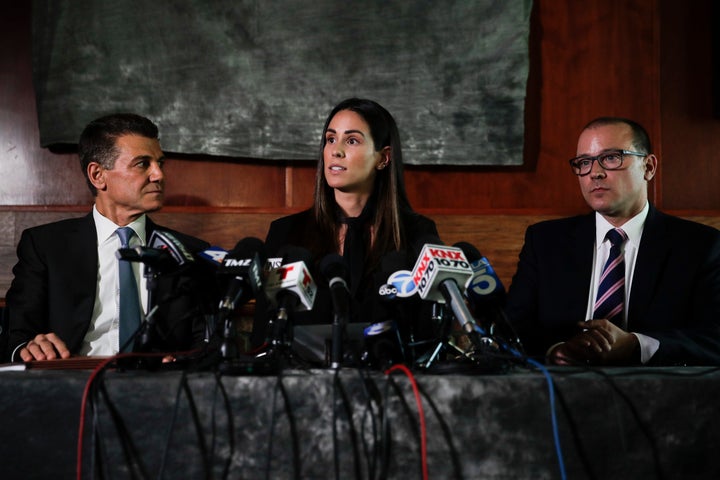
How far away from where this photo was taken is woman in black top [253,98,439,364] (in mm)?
2172

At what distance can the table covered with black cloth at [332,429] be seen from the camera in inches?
42.3

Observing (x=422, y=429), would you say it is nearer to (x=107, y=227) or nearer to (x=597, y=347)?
(x=597, y=347)

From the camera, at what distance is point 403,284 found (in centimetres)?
141

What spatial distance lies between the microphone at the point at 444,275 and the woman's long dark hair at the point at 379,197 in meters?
0.86

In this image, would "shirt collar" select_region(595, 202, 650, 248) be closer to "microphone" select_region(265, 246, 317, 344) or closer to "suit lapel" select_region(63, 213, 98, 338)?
"microphone" select_region(265, 246, 317, 344)

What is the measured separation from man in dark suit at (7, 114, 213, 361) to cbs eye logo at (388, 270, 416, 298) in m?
0.77

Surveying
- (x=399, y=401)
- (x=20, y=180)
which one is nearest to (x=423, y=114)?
(x=20, y=180)

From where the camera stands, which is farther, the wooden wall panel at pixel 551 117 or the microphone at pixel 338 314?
the wooden wall panel at pixel 551 117

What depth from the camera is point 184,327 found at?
217 cm

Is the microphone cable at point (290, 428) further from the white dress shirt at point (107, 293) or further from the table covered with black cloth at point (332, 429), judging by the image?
the white dress shirt at point (107, 293)

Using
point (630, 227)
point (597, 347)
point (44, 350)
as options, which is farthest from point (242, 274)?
point (630, 227)

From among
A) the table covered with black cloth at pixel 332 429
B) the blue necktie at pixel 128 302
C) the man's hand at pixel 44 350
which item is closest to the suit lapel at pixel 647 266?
the table covered with black cloth at pixel 332 429

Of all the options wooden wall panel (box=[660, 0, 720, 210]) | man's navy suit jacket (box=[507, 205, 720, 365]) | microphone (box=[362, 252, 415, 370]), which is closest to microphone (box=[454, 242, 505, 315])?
microphone (box=[362, 252, 415, 370])

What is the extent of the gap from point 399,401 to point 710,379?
17.7 inches
